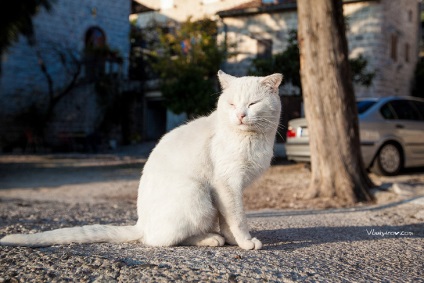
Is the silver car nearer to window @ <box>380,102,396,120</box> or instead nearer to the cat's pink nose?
window @ <box>380,102,396,120</box>

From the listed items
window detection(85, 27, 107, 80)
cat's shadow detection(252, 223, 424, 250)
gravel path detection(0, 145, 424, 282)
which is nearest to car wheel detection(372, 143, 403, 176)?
gravel path detection(0, 145, 424, 282)

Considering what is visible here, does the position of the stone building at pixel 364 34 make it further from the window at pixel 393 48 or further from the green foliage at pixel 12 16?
the green foliage at pixel 12 16

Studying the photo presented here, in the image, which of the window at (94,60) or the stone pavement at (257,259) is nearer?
the stone pavement at (257,259)

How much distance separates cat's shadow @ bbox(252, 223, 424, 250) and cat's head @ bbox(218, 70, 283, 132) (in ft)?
2.99

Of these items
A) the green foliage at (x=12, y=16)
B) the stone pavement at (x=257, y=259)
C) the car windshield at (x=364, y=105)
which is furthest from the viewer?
the green foliage at (x=12, y=16)

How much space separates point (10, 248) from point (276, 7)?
55.8 feet

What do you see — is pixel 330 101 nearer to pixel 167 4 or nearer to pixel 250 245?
pixel 250 245

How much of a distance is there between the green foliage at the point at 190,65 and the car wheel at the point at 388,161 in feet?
21.5

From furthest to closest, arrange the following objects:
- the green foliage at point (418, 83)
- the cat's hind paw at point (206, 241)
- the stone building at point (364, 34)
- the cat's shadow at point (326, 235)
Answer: the green foliage at point (418, 83) < the stone building at point (364, 34) < the cat's shadow at point (326, 235) < the cat's hind paw at point (206, 241)

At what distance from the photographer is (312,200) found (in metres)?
6.17

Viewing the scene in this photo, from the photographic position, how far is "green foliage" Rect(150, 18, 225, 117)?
14.9m

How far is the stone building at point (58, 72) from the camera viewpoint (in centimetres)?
1881

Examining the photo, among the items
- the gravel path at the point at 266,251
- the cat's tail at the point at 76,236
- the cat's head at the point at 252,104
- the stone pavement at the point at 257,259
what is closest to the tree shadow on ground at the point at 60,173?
the gravel path at the point at 266,251

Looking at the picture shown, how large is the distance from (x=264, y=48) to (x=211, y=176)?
17128mm
